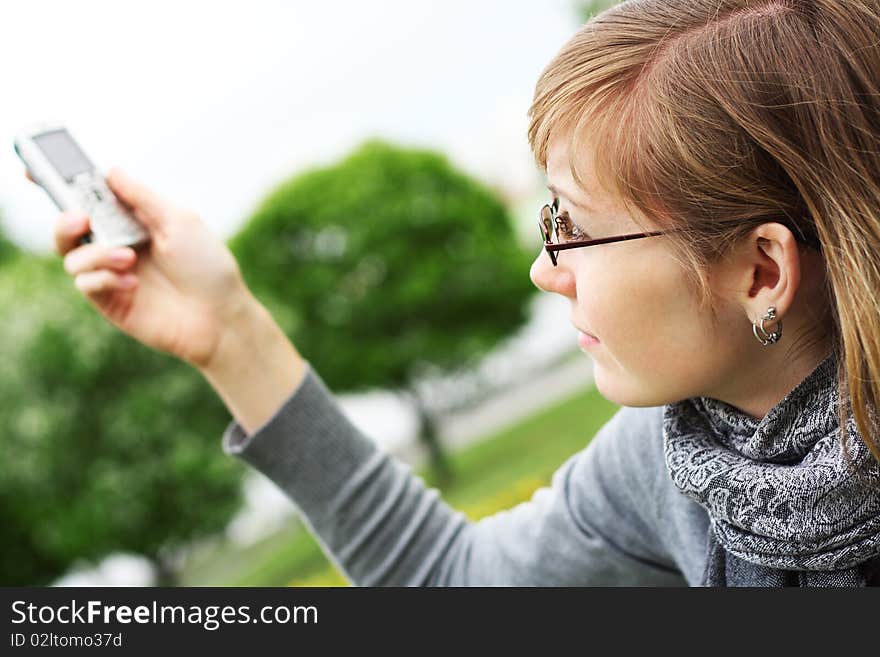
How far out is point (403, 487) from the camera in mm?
1898

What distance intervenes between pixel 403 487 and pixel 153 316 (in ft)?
1.80

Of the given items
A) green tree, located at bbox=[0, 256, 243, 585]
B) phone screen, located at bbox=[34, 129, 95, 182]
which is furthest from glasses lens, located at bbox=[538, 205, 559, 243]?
green tree, located at bbox=[0, 256, 243, 585]

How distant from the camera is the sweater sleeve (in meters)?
1.77

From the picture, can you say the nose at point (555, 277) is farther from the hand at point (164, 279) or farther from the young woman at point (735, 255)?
the hand at point (164, 279)

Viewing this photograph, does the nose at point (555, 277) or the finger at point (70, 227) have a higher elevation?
the finger at point (70, 227)

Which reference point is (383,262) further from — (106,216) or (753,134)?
(753,134)

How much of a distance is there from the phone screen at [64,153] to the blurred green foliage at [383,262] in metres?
8.43

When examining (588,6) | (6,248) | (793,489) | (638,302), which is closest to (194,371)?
(588,6)

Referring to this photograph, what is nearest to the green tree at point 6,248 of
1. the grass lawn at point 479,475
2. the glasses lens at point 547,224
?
the grass lawn at point 479,475

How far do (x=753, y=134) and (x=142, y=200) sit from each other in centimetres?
115

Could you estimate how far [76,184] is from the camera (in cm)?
193

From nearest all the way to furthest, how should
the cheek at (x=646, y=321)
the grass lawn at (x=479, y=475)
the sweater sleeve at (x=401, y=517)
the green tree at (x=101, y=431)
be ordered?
1. the cheek at (x=646, y=321)
2. the sweater sleeve at (x=401, y=517)
3. the green tree at (x=101, y=431)
4. the grass lawn at (x=479, y=475)

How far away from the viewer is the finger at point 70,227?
1862mm
